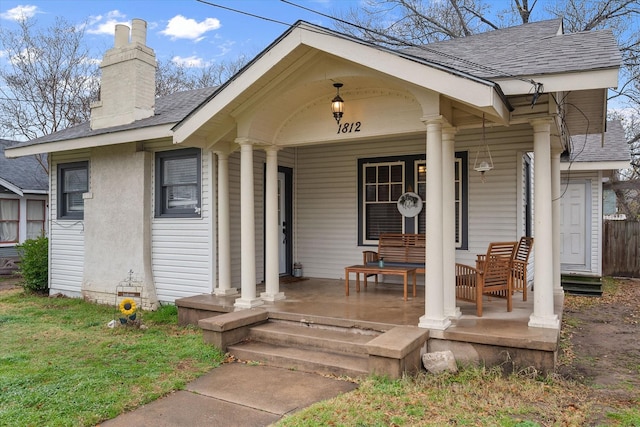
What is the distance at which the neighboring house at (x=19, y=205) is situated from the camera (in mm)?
13984

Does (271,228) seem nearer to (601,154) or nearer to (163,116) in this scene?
(163,116)

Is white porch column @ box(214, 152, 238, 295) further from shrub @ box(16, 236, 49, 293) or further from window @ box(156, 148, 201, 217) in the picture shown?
shrub @ box(16, 236, 49, 293)

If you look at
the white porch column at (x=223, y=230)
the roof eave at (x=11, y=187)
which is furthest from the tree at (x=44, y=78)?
the white porch column at (x=223, y=230)

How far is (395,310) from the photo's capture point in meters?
5.58

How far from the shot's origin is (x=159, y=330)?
6.20m

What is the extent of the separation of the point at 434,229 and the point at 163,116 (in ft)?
16.6

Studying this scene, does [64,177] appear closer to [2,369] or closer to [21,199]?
[2,369]

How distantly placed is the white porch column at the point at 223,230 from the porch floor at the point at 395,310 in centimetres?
21

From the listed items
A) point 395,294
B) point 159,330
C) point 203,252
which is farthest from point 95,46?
point 395,294

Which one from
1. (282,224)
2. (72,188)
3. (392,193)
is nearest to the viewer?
(392,193)

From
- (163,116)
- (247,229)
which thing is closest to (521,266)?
(247,229)

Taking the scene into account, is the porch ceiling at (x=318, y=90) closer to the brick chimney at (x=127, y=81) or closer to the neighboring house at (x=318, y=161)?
the neighboring house at (x=318, y=161)

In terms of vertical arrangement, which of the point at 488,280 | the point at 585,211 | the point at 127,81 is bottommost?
the point at 488,280

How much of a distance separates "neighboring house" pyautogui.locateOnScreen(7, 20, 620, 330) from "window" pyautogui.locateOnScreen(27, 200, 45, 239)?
6877 mm
